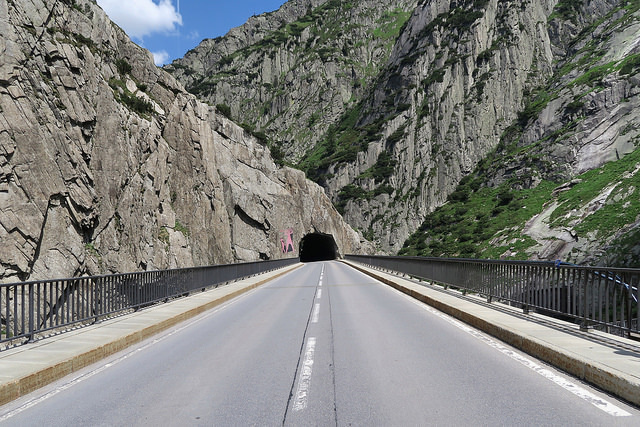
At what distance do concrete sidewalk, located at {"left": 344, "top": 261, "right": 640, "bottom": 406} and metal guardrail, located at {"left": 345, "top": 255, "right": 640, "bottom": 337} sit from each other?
28cm

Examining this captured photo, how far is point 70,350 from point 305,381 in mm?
4261

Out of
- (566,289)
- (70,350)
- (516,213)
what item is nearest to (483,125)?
(516,213)

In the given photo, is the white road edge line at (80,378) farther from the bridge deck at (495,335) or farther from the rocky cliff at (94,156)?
the rocky cliff at (94,156)

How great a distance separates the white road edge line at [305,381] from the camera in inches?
199

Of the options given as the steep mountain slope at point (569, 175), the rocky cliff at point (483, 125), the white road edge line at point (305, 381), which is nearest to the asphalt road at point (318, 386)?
the white road edge line at point (305, 381)

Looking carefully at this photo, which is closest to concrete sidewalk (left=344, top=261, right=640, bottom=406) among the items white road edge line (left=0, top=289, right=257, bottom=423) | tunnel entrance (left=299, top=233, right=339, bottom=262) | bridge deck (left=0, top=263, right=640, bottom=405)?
bridge deck (left=0, top=263, right=640, bottom=405)

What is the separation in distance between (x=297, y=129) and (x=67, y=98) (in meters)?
97.0

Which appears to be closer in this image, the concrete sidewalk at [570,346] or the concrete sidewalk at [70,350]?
the concrete sidewalk at [570,346]

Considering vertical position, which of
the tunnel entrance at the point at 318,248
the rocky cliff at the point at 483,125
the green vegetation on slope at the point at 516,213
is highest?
the rocky cliff at the point at 483,125

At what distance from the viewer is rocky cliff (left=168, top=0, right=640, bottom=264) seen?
53.3 metres

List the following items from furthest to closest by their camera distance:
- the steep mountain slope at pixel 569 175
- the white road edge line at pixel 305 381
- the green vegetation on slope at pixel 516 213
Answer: the green vegetation on slope at pixel 516 213, the steep mountain slope at pixel 569 175, the white road edge line at pixel 305 381

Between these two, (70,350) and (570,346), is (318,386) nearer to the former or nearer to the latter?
(570,346)

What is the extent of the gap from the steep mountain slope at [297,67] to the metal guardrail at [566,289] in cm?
10762

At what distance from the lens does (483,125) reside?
88562mm
